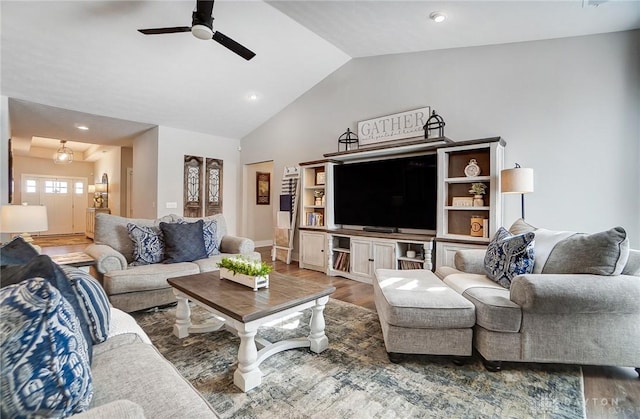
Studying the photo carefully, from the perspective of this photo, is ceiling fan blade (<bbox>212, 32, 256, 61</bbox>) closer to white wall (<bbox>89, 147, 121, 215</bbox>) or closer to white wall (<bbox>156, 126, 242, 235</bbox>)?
white wall (<bbox>156, 126, 242, 235</bbox>)

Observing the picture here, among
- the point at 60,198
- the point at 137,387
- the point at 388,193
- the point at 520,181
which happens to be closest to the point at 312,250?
the point at 388,193

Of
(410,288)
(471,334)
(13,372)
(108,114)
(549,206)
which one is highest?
(108,114)

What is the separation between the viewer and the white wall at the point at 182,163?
5.72 m

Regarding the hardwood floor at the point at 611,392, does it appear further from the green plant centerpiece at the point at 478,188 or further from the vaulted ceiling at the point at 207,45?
the vaulted ceiling at the point at 207,45

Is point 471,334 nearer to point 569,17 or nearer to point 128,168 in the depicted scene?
point 569,17

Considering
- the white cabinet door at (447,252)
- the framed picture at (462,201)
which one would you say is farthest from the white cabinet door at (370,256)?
the framed picture at (462,201)

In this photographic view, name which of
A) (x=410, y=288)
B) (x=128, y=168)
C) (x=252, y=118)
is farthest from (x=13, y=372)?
(x=128, y=168)

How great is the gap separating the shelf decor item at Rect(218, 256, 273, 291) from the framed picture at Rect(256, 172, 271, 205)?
17.4ft

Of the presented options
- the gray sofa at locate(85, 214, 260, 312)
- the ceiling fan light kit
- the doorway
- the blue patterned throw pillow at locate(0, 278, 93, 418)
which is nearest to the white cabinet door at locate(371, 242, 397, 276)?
the gray sofa at locate(85, 214, 260, 312)

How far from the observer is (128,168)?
792 cm

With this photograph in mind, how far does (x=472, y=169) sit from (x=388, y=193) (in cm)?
111

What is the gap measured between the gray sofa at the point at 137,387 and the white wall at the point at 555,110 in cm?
361

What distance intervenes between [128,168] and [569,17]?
9.09m

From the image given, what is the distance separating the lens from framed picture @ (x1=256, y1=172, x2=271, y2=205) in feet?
24.6
